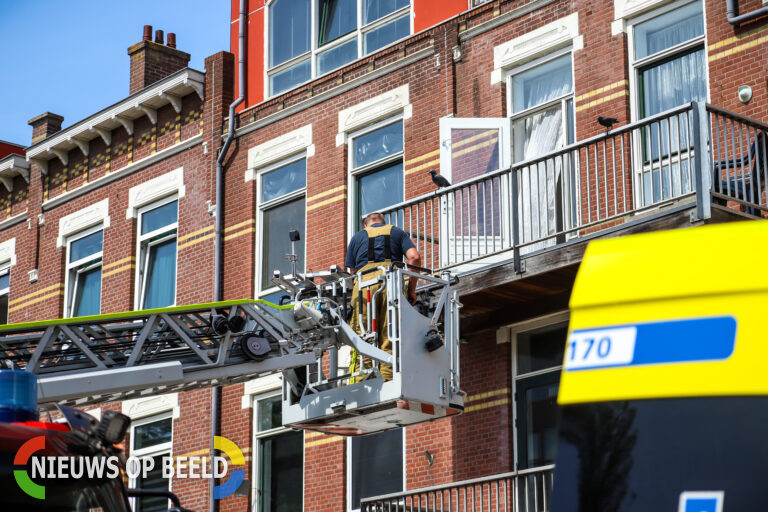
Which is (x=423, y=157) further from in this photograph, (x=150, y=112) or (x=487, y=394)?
(x=150, y=112)

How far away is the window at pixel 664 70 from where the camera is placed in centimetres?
1472

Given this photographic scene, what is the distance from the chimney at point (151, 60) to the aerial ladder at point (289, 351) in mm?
11850

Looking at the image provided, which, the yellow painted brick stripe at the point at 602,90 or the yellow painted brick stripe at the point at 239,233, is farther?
the yellow painted brick stripe at the point at 239,233

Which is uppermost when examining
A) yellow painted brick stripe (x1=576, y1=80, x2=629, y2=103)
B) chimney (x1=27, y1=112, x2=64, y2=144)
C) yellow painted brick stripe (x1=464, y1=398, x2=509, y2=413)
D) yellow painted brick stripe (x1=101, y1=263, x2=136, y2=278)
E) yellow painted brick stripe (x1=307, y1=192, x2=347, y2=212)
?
chimney (x1=27, y1=112, x2=64, y2=144)

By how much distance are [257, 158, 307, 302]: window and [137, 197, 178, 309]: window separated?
223cm

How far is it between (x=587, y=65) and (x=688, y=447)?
1175cm

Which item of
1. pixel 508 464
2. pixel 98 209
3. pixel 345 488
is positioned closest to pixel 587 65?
pixel 508 464

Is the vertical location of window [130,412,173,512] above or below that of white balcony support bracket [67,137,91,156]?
below

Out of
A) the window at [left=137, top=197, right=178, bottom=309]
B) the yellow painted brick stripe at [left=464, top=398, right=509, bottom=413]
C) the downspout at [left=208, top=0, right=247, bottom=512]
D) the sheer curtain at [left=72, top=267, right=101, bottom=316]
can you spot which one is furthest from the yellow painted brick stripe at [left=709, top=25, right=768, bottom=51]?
the sheer curtain at [left=72, top=267, right=101, bottom=316]

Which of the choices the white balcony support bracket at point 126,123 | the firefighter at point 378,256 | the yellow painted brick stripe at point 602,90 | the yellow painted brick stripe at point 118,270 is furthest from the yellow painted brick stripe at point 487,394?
the white balcony support bracket at point 126,123

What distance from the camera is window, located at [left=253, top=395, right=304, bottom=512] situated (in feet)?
61.7

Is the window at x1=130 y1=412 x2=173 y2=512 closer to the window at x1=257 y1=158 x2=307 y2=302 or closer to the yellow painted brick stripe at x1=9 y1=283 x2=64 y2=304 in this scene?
the window at x1=257 y1=158 x2=307 y2=302

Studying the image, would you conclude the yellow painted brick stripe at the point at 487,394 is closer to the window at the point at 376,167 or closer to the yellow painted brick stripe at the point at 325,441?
the yellow painted brick stripe at the point at 325,441

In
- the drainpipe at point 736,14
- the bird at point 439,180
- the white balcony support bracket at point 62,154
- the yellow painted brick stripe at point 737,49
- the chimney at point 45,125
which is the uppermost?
the chimney at point 45,125
